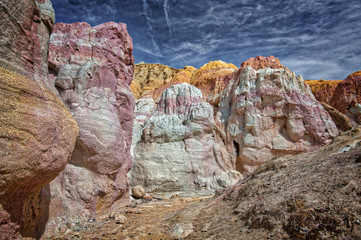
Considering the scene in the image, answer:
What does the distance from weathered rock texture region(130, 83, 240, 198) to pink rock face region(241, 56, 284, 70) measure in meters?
5.55

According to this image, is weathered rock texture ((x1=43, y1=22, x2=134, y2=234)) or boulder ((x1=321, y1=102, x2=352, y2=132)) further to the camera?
boulder ((x1=321, y1=102, x2=352, y2=132))

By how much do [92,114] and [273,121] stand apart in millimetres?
11353

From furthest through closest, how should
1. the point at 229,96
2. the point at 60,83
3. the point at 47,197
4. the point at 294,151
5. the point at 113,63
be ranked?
1. the point at 229,96
2. the point at 294,151
3. the point at 113,63
4. the point at 60,83
5. the point at 47,197

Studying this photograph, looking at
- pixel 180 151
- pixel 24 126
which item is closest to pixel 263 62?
pixel 180 151

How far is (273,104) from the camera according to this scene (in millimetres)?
13922

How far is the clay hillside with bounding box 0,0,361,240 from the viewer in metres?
2.80

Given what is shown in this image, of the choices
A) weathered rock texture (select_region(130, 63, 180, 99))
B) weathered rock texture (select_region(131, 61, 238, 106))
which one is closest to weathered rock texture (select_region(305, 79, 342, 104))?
weathered rock texture (select_region(131, 61, 238, 106))

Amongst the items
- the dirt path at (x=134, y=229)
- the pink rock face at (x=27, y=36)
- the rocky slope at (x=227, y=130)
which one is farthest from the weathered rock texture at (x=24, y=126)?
the rocky slope at (x=227, y=130)

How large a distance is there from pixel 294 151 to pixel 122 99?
Answer: 10792 millimetres

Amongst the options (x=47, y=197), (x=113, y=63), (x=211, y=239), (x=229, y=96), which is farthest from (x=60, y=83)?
(x=229, y=96)

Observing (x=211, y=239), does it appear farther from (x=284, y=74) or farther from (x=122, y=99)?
(x=284, y=74)

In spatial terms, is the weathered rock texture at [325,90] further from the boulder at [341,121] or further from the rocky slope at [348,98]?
the boulder at [341,121]

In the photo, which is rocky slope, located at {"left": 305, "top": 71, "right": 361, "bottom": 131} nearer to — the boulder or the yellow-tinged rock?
the boulder

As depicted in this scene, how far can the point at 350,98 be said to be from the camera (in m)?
23.7
